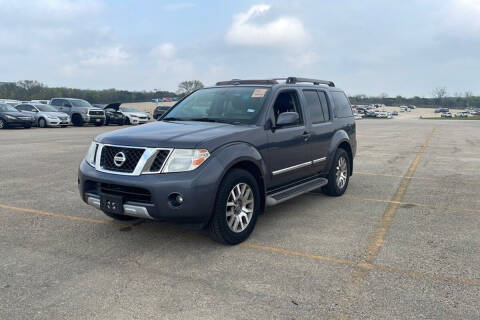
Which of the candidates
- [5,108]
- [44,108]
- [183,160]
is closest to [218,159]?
[183,160]

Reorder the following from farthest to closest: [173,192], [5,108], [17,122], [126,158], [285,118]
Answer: [5,108]
[17,122]
[285,118]
[126,158]
[173,192]

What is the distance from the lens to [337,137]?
22.2 feet

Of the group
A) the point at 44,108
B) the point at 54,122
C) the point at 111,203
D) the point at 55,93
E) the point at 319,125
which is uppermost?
the point at 55,93

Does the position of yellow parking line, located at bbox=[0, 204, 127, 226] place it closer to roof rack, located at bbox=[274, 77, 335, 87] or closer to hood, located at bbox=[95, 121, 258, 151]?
hood, located at bbox=[95, 121, 258, 151]

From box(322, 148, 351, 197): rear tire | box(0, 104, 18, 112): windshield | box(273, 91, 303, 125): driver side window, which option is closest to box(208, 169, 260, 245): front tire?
box(273, 91, 303, 125): driver side window

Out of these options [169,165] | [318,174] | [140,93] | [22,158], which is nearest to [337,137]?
[318,174]

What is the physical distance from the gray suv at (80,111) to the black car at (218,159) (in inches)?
910

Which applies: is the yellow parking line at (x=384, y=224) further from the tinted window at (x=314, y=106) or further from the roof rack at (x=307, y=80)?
the roof rack at (x=307, y=80)

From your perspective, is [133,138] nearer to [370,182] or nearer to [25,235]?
[25,235]

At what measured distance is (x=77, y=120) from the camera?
28.0 m

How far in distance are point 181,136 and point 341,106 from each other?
3895 millimetres

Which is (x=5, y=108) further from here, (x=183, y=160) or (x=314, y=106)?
(x=183, y=160)

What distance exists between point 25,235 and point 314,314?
346 centimetres

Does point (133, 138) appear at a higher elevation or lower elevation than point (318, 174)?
Answer: higher
